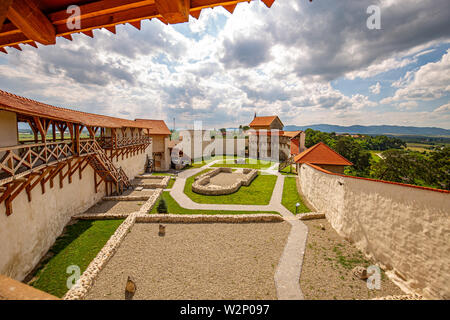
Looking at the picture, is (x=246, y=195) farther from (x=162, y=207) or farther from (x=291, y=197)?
(x=162, y=207)

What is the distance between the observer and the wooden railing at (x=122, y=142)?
1766 cm

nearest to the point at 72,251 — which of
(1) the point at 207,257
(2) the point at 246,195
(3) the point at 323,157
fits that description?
(1) the point at 207,257

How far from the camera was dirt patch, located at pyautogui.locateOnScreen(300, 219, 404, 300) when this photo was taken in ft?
23.6

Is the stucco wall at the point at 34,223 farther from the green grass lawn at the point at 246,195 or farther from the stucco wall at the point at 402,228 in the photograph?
the stucco wall at the point at 402,228

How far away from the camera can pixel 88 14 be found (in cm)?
287

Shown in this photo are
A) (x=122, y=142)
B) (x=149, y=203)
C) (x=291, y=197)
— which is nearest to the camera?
(x=149, y=203)

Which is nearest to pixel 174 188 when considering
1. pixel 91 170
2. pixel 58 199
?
pixel 91 170

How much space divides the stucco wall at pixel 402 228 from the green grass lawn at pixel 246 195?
7001 millimetres

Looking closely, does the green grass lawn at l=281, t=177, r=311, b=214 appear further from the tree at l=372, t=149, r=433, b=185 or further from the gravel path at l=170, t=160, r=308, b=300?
the tree at l=372, t=149, r=433, b=185

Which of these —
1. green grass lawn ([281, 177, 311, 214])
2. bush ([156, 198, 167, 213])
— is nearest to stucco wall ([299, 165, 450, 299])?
green grass lawn ([281, 177, 311, 214])

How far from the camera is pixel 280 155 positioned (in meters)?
40.3

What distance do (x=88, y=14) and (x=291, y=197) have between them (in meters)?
17.7
